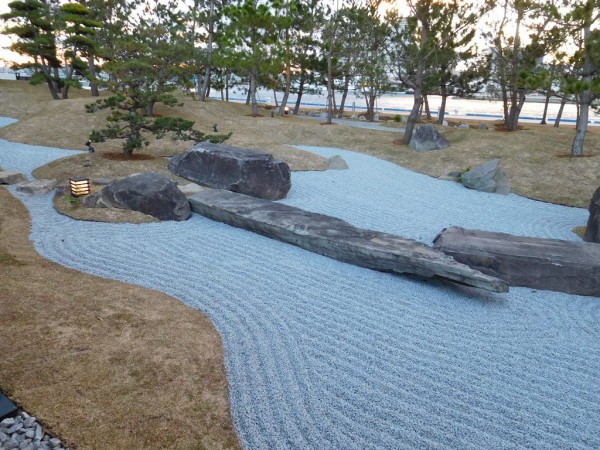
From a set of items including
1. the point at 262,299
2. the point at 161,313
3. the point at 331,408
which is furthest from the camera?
the point at 262,299

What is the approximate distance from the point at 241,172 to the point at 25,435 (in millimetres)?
8166

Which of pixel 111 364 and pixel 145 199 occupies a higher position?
pixel 145 199

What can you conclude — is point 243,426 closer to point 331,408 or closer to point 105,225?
point 331,408

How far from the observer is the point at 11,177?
10.3 metres

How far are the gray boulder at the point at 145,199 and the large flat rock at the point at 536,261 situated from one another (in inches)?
218

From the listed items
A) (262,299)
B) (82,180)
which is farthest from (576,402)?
(82,180)

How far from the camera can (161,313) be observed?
4.80 m

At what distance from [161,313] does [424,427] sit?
128 inches

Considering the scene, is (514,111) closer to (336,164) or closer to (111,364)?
(336,164)

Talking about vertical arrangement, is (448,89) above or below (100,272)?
above

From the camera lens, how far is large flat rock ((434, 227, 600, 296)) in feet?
19.8

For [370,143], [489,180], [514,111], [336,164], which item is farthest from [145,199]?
[514,111]

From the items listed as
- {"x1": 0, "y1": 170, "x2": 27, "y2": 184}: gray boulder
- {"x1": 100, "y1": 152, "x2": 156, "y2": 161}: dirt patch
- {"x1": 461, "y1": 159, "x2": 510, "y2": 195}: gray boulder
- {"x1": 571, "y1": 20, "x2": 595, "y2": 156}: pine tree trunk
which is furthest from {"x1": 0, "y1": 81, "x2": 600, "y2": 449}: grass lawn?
{"x1": 571, "y1": 20, "x2": 595, "y2": 156}: pine tree trunk

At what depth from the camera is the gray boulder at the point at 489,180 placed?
13.0 metres
